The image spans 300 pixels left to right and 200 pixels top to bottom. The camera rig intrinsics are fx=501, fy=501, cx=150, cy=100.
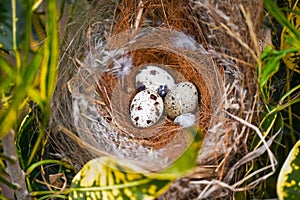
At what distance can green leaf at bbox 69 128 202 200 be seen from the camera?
57 centimetres

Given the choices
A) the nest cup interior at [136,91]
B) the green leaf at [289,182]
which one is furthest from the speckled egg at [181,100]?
the green leaf at [289,182]

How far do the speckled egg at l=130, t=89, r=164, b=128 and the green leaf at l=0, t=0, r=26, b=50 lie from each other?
480 mm

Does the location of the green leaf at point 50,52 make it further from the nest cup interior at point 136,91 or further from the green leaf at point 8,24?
the nest cup interior at point 136,91

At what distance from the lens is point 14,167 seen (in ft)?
2.30

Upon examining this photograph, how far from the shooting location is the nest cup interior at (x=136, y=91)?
3.44 ft

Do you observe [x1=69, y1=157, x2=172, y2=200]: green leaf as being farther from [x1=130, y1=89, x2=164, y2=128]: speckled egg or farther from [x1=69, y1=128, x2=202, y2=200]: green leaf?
[x1=130, y1=89, x2=164, y2=128]: speckled egg

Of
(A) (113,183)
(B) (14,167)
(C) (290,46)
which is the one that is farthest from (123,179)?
(C) (290,46)

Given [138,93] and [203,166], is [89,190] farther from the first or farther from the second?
[138,93]

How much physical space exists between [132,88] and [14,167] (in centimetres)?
53

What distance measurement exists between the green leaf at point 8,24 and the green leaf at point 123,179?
0.66 ft

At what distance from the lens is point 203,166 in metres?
0.80

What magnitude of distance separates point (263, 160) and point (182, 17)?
0.35 m

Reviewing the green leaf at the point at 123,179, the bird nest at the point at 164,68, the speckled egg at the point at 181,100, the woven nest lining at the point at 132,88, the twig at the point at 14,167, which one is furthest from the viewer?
the speckled egg at the point at 181,100

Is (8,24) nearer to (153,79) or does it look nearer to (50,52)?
(50,52)
